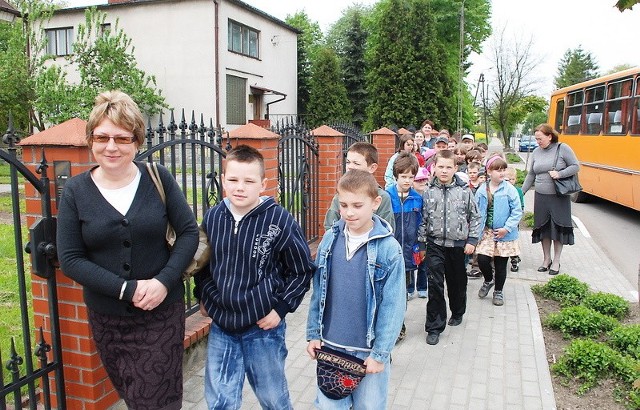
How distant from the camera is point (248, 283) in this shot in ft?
8.70

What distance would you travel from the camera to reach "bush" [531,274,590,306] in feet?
20.0

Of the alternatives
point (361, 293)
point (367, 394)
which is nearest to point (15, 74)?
point (361, 293)

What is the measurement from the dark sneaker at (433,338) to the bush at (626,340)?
1474 millimetres

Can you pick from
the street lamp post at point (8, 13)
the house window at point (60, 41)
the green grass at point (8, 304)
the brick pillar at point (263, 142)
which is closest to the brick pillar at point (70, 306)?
the green grass at point (8, 304)

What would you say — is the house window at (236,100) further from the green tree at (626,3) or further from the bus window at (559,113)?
the green tree at (626,3)

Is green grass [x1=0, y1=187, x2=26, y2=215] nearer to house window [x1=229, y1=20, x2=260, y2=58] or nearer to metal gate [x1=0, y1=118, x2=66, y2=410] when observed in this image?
metal gate [x1=0, y1=118, x2=66, y2=410]

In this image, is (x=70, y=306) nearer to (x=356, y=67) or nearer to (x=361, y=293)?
(x=361, y=293)

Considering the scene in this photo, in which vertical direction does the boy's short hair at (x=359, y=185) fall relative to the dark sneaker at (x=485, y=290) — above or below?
above

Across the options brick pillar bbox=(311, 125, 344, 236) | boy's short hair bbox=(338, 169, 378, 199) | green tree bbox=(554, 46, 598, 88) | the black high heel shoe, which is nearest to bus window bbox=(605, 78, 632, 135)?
the black high heel shoe

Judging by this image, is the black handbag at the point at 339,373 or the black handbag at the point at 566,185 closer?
the black handbag at the point at 339,373

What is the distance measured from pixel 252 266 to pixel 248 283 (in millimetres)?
84

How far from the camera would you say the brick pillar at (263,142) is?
4820 millimetres

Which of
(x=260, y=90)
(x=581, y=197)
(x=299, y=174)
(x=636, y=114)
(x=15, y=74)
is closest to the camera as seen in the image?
(x=299, y=174)

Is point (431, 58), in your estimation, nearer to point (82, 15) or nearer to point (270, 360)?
point (82, 15)
